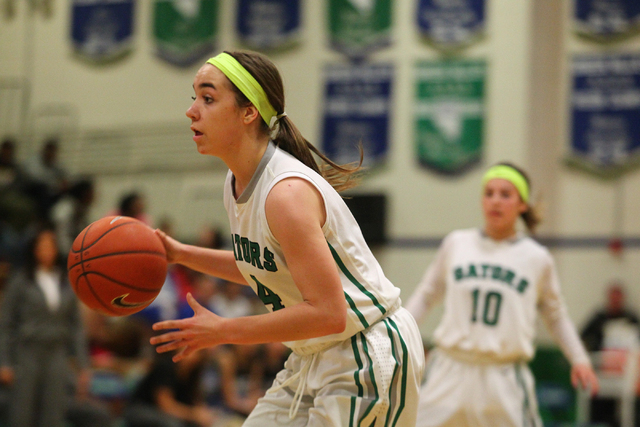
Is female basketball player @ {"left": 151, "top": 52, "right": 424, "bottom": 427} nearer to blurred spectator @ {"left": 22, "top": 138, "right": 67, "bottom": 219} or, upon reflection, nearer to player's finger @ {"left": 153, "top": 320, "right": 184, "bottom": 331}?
player's finger @ {"left": 153, "top": 320, "right": 184, "bottom": 331}

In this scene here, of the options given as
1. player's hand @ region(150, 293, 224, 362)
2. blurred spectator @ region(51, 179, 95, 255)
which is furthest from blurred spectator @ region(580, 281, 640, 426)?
player's hand @ region(150, 293, 224, 362)

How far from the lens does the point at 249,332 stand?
2498 mm

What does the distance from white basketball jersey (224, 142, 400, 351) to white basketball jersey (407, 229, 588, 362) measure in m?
1.72

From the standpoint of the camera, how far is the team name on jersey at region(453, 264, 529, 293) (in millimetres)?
4543

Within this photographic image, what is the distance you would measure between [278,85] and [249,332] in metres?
0.93

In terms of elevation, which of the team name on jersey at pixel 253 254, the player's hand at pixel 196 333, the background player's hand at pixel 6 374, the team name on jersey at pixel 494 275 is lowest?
the background player's hand at pixel 6 374

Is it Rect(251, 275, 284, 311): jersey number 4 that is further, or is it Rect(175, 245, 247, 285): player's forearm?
Rect(175, 245, 247, 285): player's forearm

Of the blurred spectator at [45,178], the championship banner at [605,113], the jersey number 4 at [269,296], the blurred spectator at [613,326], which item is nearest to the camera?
the jersey number 4 at [269,296]

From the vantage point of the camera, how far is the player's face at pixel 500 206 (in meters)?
4.65

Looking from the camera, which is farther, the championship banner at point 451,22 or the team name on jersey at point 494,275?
the championship banner at point 451,22

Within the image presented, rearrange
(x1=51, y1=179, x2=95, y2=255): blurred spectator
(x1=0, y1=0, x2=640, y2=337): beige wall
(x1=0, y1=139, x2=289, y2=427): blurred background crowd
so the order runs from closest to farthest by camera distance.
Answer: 1. (x1=0, y1=139, x2=289, y2=427): blurred background crowd
2. (x1=51, y1=179, x2=95, y2=255): blurred spectator
3. (x1=0, y1=0, x2=640, y2=337): beige wall

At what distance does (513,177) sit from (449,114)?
716cm

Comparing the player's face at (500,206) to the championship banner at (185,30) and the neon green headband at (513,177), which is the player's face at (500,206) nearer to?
the neon green headband at (513,177)

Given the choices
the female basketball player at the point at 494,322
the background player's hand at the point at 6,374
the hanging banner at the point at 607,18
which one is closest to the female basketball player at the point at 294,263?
the female basketball player at the point at 494,322
